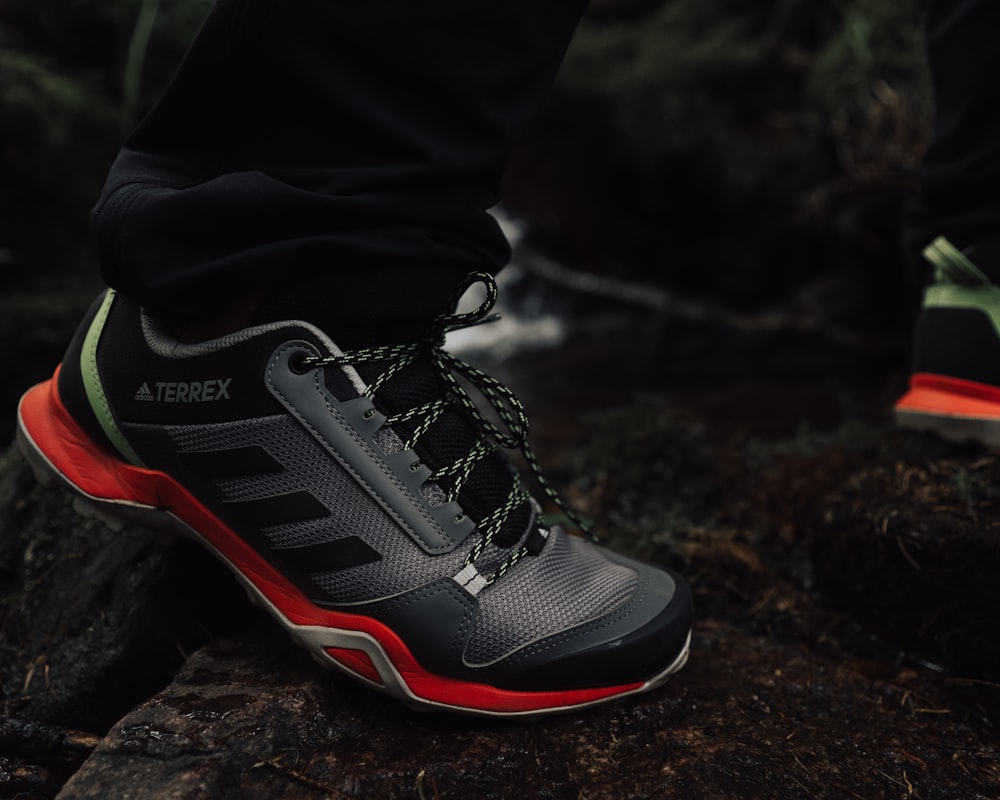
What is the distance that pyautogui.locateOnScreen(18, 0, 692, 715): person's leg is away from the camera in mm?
1075

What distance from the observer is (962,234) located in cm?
186

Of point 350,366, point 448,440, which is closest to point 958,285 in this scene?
point 448,440

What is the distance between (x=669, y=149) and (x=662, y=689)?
5.20 m

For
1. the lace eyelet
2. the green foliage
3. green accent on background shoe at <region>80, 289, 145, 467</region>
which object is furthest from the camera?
the green foliage

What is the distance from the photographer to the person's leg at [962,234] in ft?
5.85

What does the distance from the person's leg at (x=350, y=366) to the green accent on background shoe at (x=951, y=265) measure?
1103mm

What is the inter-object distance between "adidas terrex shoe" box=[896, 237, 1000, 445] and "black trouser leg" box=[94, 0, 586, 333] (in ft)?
4.01

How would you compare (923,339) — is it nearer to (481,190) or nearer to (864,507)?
(864,507)

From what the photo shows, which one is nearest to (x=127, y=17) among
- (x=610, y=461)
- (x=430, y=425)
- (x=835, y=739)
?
(x=610, y=461)

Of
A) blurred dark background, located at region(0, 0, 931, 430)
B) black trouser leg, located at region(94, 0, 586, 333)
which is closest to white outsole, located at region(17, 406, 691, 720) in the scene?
black trouser leg, located at region(94, 0, 586, 333)

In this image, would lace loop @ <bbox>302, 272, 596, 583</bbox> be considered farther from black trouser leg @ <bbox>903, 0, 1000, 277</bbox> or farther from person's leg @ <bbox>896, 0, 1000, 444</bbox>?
black trouser leg @ <bbox>903, 0, 1000, 277</bbox>

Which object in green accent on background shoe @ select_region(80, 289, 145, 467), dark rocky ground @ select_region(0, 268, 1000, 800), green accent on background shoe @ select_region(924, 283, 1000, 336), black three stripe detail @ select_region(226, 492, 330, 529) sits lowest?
dark rocky ground @ select_region(0, 268, 1000, 800)

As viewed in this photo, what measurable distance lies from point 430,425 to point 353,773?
1.67ft

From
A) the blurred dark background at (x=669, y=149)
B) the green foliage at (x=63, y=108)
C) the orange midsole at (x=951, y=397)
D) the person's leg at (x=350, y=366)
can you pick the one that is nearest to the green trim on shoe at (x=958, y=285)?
the orange midsole at (x=951, y=397)
